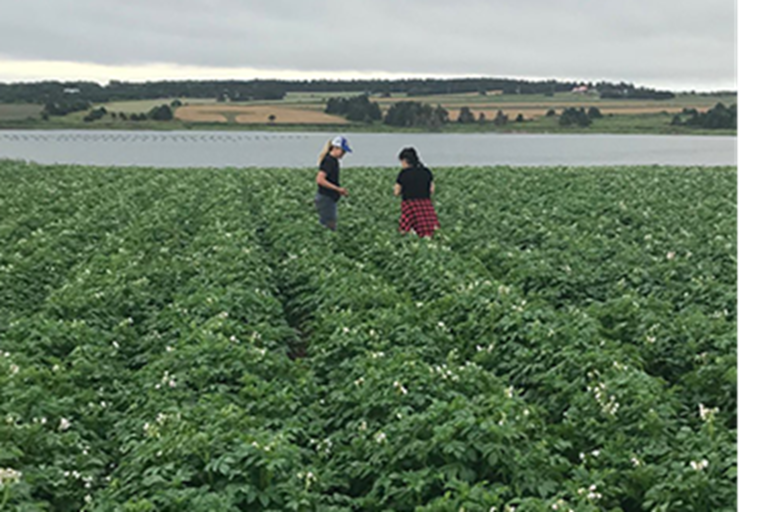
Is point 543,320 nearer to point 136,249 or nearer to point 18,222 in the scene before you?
point 136,249

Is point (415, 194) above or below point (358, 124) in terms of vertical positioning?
below

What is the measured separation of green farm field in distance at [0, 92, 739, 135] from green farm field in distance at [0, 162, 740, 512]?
102 m

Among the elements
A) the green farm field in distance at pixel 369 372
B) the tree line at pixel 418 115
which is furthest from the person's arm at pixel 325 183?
the tree line at pixel 418 115

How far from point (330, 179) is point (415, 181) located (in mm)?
2046

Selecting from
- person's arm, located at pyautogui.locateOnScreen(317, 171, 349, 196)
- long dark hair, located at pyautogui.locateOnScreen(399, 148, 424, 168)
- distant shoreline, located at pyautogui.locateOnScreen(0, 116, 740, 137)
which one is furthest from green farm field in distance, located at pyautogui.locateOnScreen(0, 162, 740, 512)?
distant shoreline, located at pyautogui.locateOnScreen(0, 116, 740, 137)

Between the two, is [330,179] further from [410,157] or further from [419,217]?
[419,217]

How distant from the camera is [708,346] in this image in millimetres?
9734

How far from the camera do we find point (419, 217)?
17.7 m

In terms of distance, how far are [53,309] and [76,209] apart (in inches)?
547

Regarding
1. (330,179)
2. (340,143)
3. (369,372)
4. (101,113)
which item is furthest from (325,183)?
(101,113)

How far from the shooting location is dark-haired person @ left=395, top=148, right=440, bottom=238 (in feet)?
56.7

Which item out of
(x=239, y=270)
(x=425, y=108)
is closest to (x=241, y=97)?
(x=425, y=108)

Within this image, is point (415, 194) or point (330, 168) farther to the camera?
point (330, 168)

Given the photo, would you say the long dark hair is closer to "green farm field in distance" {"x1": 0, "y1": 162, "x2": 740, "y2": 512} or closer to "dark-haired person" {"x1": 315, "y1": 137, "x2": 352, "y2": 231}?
"dark-haired person" {"x1": 315, "y1": 137, "x2": 352, "y2": 231}
